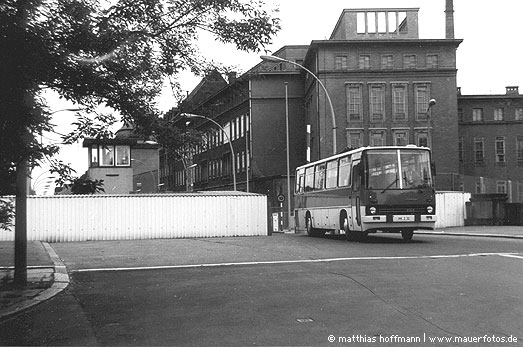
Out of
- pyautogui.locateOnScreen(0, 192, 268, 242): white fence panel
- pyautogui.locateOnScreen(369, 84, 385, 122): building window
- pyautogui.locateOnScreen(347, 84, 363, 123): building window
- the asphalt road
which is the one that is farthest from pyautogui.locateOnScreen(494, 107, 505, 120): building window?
the asphalt road

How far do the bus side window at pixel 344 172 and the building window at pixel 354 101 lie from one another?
39.8 metres

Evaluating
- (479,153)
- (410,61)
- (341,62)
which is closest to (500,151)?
(479,153)

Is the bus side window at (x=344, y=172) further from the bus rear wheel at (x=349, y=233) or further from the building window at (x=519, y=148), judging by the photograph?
the building window at (x=519, y=148)

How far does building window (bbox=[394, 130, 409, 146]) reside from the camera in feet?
203

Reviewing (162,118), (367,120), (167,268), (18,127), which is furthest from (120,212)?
(367,120)

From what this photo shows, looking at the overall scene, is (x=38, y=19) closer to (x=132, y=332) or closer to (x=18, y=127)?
(x=18, y=127)

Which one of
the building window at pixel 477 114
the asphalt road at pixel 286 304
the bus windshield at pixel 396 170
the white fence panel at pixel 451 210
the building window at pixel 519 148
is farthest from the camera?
the building window at pixel 477 114

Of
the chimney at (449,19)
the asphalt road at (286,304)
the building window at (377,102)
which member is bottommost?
the asphalt road at (286,304)

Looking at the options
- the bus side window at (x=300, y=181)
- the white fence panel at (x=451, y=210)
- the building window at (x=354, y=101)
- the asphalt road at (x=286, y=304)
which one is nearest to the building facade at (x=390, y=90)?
the building window at (x=354, y=101)

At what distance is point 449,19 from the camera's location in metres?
64.0

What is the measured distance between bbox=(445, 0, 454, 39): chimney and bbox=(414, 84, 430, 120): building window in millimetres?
5986

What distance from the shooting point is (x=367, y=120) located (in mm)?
62219

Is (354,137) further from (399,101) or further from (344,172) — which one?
(344,172)

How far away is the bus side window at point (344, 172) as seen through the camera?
72.5 feet
